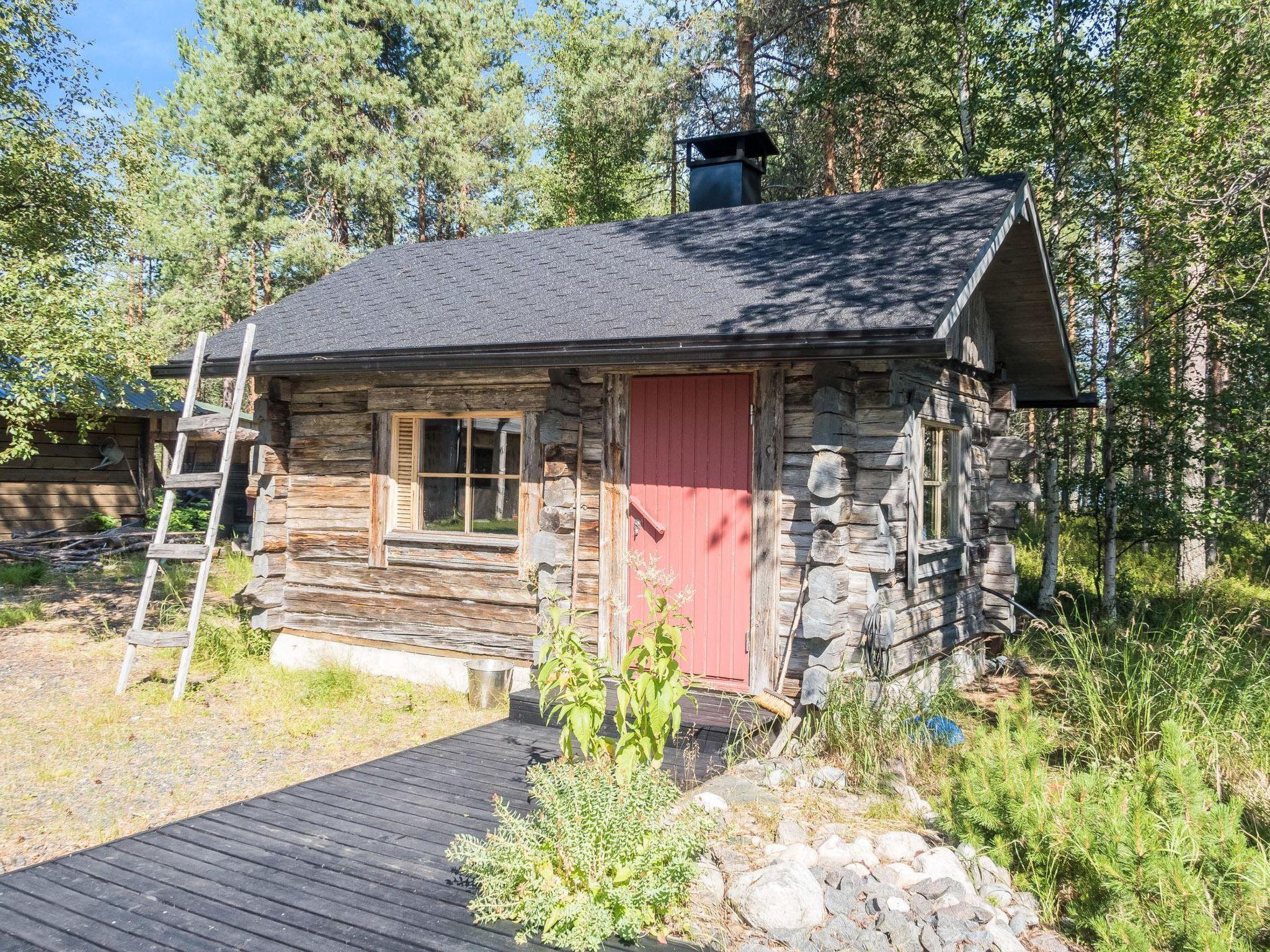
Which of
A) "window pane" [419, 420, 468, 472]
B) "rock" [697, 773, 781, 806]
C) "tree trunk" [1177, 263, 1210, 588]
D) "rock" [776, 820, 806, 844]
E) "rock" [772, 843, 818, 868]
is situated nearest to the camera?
"rock" [772, 843, 818, 868]

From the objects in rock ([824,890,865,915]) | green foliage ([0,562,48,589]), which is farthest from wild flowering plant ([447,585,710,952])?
green foliage ([0,562,48,589])

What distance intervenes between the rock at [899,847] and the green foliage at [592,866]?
2.91 feet

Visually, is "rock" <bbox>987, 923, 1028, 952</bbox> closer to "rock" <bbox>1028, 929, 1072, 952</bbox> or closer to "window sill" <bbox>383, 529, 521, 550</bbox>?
"rock" <bbox>1028, 929, 1072, 952</bbox>

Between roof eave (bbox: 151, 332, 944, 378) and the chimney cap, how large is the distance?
4.58 metres

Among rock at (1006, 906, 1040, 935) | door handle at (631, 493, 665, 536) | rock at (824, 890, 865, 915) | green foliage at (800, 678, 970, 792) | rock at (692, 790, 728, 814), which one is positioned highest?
door handle at (631, 493, 665, 536)

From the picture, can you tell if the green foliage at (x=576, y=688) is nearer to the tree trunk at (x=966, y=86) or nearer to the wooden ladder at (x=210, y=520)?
the wooden ladder at (x=210, y=520)

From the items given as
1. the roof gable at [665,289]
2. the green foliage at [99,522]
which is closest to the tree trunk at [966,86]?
the roof gable at [665,289]

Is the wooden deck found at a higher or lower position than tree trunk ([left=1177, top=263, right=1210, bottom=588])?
lower

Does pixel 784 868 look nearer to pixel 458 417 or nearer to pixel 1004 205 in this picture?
pixel 458 417

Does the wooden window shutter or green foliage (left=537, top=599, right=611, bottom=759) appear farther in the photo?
the wooden window shutter

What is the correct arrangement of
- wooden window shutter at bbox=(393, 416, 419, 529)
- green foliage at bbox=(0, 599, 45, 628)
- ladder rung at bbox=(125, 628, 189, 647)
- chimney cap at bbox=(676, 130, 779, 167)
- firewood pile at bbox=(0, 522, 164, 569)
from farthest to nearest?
firewood pile at bbox=(0, 522, 164, 569) < green foliage at bbox=(0, 599, 45, 628) < chimney cap at bbox=(676, 130, 779, 167) < wooden window shutter at bbox=(393, 416, 419, 529) < ladder rung at bbox=(125, 628, 189, 647)

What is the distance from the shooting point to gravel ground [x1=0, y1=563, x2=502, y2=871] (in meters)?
4.86

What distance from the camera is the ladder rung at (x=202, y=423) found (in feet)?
23.1

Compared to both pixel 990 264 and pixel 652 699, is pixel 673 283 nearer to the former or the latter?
pixel 990 264
